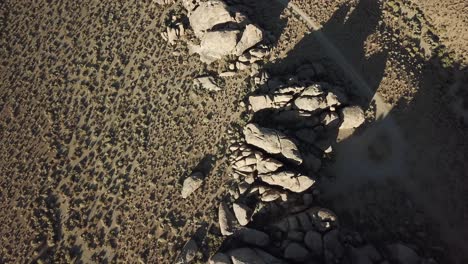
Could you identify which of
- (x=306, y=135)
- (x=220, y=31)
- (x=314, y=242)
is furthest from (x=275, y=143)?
(x=220, y=31)

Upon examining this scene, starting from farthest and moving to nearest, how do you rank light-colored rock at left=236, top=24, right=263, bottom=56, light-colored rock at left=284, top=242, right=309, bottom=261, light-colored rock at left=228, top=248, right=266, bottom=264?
1. light-colored rock at left=236, top=24, right=263, bottom=56
2. light-colored rock at left=284, top=242, right=309, bottom=261
3. light-colored rock at left=228, top=248, right=266, bottom=264

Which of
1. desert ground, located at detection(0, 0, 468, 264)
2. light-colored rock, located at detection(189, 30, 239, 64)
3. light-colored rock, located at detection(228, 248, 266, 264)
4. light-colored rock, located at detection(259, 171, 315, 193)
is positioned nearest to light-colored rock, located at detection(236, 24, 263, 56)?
light-colored rock, located at detection(189, 30, 239, 64)

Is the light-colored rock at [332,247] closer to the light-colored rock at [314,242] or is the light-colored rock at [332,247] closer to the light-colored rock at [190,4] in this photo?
the light-colored rock at [314,242]

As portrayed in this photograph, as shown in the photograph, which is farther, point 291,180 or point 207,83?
point 207,83

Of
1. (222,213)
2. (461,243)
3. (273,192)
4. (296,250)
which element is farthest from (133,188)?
(461,243)

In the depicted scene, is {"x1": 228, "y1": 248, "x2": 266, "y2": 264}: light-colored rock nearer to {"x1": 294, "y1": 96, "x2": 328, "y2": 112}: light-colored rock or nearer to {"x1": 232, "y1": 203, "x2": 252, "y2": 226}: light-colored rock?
{"x1": 232, "y1": 203, "x2": 252, "y2": 226}: light-colored rock

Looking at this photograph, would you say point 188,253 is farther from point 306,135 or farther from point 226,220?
point 306,135

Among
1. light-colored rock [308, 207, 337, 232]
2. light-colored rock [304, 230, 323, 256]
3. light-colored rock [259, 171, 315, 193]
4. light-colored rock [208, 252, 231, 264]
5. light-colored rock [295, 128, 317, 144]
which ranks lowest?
light-colored rock [208, 252, 231, 264]

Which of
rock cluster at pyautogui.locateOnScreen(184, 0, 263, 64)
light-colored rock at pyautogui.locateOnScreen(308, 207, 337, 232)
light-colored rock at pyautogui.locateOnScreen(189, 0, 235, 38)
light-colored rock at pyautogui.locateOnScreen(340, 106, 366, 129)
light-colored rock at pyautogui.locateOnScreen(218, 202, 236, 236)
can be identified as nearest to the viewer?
light-colored rock at pyautogui.locateOnScreen(308, 207, 337, 232)
